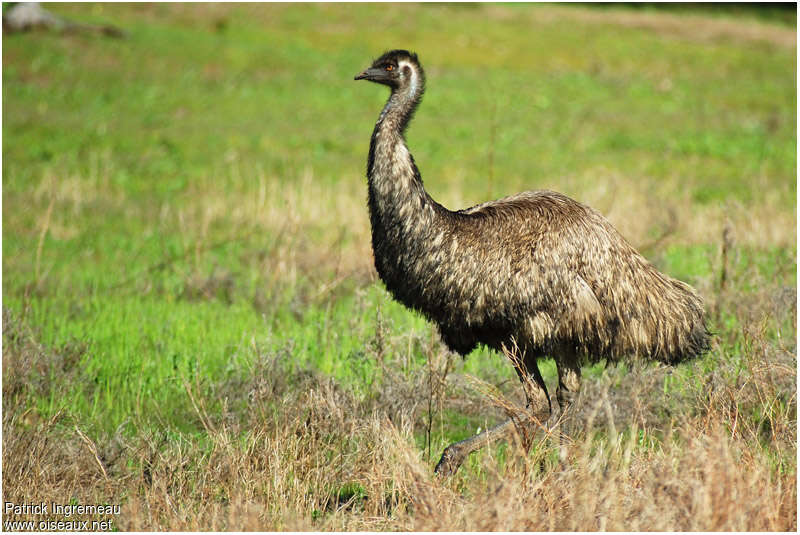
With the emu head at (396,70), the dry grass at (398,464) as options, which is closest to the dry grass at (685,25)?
the dry grass at (398,464)

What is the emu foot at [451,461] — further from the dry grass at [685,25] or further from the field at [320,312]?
the dry grass at [685,25]

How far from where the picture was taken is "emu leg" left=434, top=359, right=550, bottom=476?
197 inches

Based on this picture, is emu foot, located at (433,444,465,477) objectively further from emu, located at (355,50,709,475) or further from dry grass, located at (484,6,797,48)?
dry grass, located at (484,6,797,48)

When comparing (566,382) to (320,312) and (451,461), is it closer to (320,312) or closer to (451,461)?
(451,461)

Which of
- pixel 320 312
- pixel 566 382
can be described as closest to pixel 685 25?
pixel 320 312

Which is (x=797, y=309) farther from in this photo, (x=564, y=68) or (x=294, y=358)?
(x=564, y=68)

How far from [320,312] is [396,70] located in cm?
311

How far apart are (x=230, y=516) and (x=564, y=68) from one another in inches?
1158

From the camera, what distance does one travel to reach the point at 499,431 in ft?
16.9

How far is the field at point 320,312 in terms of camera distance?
4539 mm

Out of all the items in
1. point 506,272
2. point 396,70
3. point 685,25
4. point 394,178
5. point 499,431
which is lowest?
point 499,431

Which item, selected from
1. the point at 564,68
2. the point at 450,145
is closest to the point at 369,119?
the point at 450,145

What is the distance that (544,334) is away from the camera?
16.8 feet

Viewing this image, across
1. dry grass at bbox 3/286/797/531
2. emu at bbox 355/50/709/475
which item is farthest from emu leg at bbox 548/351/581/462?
dry grass at bbox 3/286/797/531
